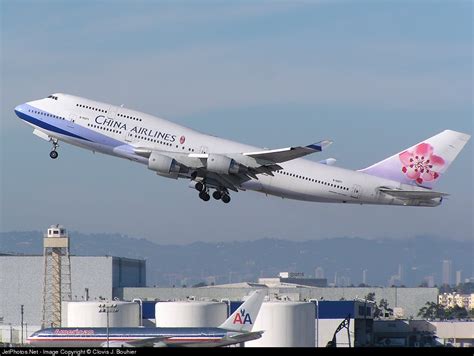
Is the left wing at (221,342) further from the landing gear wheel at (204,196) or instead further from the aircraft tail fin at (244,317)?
the landing gear wheel at (204,196)

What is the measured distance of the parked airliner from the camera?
Result: 200 feet

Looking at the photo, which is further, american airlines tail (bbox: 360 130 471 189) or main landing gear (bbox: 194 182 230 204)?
american airlines tail (bbox: 360 130 471 189)

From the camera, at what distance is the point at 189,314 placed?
78062 mm

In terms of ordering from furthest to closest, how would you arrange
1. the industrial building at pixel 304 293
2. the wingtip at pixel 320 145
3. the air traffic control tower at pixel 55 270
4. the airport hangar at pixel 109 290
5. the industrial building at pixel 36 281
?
the industrial building at pixel 36 281 < the airport hangar at pixel 109 290 < the industrial building at pixel 304 293 < the air traffic control tower at pixel 55 270 < the wingtip at pixel 320 145

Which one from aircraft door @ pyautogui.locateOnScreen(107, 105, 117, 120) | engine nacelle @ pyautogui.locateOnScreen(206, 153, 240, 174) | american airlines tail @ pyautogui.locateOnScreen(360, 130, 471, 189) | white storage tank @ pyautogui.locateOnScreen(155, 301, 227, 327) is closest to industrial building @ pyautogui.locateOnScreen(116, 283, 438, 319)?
white storage tank @ pyautogui.locateOnScreen(155, 301, 227, 327)

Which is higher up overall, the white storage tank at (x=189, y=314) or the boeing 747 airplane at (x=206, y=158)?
the boeing 747 airplane at (x=206, y=158)

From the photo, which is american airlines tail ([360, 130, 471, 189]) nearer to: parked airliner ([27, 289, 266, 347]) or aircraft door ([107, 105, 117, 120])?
parked airliner ([27, 289, 266, 347])

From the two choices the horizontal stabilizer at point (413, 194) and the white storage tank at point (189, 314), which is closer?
the horizontal stabilizer at point (413, 194)

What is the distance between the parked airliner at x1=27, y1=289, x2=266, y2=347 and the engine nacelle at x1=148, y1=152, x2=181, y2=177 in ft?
28.3

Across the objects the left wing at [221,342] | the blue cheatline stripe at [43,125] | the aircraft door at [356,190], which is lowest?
the left wing at [221,342]

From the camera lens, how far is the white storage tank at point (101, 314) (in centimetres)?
7869

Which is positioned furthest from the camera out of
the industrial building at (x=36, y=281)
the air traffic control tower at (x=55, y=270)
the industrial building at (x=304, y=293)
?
the industrial building at (x=36, y=281)

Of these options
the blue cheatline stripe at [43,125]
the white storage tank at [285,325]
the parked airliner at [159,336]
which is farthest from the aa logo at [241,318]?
the blue cheatline stripe at [43,125]

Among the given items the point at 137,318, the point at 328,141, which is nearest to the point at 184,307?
the point at 137,318
